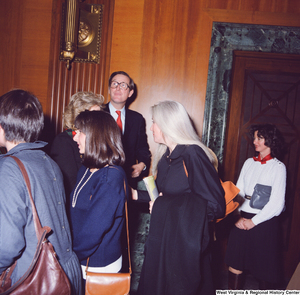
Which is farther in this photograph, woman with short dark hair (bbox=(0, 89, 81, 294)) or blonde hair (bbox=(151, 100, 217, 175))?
blonde hair (bbox=(151, 100, 217, 175))

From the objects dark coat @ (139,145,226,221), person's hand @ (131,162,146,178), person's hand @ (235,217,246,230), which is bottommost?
person's hand @ (235,217,246,230)

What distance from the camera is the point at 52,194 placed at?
1.31 meters

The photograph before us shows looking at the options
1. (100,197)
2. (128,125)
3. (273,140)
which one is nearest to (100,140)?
(100,197)

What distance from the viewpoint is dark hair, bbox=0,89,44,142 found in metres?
1.25

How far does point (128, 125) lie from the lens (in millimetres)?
2943

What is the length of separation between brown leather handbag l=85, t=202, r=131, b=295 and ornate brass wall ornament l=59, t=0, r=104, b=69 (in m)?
2.56

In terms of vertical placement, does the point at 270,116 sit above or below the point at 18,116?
above

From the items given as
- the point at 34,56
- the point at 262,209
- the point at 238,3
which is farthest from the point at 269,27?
the point at 34,56

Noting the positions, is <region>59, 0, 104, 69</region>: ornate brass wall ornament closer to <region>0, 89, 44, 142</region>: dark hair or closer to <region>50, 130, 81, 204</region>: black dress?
<region>50, 130, 81, 204</region>: black dress

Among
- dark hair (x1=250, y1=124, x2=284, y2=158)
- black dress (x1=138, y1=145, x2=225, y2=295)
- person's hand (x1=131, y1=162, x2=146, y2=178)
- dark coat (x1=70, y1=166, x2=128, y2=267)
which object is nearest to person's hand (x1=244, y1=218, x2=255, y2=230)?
dark hair (x1=250, y1=124, x2=284, y2=158)

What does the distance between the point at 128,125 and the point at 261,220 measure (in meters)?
1.75

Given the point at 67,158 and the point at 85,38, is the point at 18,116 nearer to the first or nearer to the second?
the point at 67,158

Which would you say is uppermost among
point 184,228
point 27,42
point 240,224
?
point 27,42

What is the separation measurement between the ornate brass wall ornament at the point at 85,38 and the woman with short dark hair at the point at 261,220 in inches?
87.5
